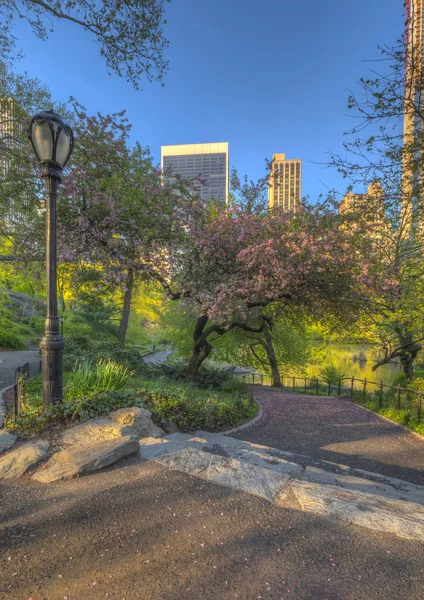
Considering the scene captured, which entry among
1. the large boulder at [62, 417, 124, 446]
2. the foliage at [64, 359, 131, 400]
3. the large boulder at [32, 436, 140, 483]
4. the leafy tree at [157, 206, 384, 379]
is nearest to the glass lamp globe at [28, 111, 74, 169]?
the foliage at [64, 359, 131, 400]

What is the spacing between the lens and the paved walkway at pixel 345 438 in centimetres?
569

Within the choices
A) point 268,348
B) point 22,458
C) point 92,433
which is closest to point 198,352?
point 268,348

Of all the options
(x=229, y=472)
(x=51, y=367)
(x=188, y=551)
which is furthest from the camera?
(x=51, y=367)

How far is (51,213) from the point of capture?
4578 millimetres

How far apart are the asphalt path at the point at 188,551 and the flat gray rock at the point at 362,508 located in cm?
9

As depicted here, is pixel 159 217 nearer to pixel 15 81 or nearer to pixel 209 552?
pixel 15 81

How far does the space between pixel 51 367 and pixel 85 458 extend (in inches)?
62.2

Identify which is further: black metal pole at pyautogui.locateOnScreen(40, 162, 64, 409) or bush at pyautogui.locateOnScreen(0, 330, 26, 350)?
bush at pyautogui.locateOnScreen(0, 330, 26, 350)

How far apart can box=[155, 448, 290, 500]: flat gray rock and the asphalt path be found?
0.43 feet

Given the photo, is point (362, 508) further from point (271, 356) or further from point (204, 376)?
point (271, 356)

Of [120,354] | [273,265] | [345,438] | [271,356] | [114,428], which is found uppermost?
[273,265]

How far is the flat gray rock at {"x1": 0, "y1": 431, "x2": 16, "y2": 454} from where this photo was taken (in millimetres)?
3856

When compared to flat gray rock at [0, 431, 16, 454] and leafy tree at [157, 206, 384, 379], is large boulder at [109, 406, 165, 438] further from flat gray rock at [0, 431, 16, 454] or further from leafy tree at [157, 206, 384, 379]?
leafy tree at [157, 206, 384, 379]

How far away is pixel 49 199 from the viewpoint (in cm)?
460
